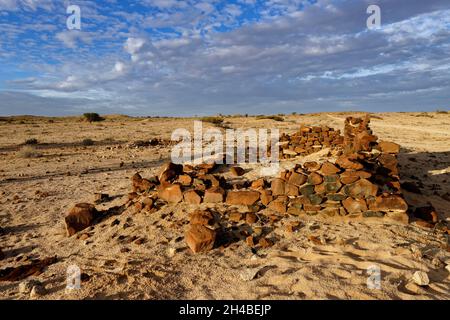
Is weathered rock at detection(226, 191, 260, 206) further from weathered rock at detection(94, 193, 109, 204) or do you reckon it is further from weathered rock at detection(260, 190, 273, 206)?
weathered rock at detection(94, 193, 109, 204)

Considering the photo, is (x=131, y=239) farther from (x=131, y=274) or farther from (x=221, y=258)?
(x=221, y=258)

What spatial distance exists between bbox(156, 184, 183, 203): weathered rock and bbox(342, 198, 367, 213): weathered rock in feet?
9.82

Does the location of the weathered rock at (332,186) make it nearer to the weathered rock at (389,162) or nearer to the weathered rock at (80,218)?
the weathered rock at (389,162)

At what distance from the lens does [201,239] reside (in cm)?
523

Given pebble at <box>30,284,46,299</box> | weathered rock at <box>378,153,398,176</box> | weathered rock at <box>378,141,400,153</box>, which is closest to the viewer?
pebble at <box>30,284,46,299</box>

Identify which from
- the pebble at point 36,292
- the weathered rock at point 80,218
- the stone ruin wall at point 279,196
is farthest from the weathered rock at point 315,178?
the pebble at point 36,292

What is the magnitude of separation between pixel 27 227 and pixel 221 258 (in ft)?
13.9

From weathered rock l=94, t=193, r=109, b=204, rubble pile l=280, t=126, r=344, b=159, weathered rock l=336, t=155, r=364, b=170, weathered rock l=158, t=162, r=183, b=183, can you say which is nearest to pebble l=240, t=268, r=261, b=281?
weathered rock l=336, t=155, r=364, b=170

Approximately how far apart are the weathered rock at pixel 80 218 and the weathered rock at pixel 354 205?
4606 mm

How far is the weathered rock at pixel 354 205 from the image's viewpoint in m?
6.01

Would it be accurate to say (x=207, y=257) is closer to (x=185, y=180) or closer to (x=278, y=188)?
(x=278, y=188)

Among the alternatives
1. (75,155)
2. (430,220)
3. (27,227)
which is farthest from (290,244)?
(75,155)

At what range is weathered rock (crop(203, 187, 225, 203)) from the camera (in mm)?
6613

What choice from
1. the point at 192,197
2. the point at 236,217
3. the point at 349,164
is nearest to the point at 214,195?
the point at 192,197
